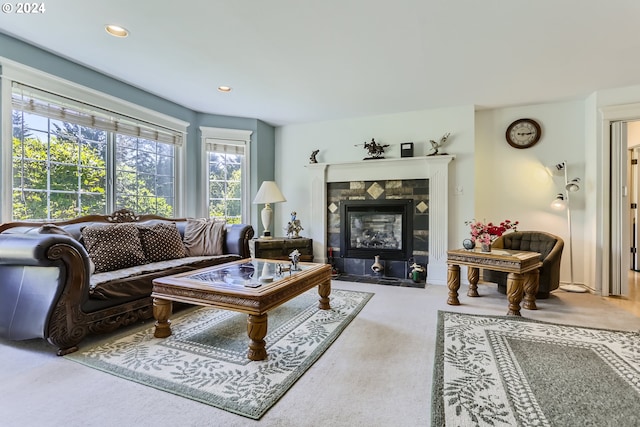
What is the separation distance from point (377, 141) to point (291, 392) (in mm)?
3655

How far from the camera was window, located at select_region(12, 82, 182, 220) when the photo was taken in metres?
2.68

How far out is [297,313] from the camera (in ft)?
8.93

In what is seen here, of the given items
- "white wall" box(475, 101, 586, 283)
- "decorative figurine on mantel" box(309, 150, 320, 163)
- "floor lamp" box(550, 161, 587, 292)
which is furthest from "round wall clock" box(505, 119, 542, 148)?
"decorative figurine on mantel" box(309, 150, 320, 163)

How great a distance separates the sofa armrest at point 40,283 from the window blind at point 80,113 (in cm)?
139

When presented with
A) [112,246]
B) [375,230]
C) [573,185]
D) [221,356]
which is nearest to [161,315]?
[221,356]

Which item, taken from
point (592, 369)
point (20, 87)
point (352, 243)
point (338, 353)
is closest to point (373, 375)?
point (338, 353)

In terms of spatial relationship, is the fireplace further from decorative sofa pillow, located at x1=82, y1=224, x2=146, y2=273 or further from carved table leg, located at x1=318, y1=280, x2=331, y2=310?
decorative sofa pillow, located at x1=82, y1=224, x2=146, y2=273

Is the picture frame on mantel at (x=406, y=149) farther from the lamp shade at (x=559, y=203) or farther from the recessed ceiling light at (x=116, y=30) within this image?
the recessed ceiling light at (x=116, y=30)

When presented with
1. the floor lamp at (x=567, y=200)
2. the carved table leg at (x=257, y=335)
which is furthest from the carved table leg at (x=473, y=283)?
the carved table leg at (x=257, y=335)

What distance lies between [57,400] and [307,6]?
269 centimetres

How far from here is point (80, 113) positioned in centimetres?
306

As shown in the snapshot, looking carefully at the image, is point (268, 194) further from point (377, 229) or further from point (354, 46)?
point (354, 46)

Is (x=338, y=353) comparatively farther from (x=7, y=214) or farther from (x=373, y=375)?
(x=7, y=214)

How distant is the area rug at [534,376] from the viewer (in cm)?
138
